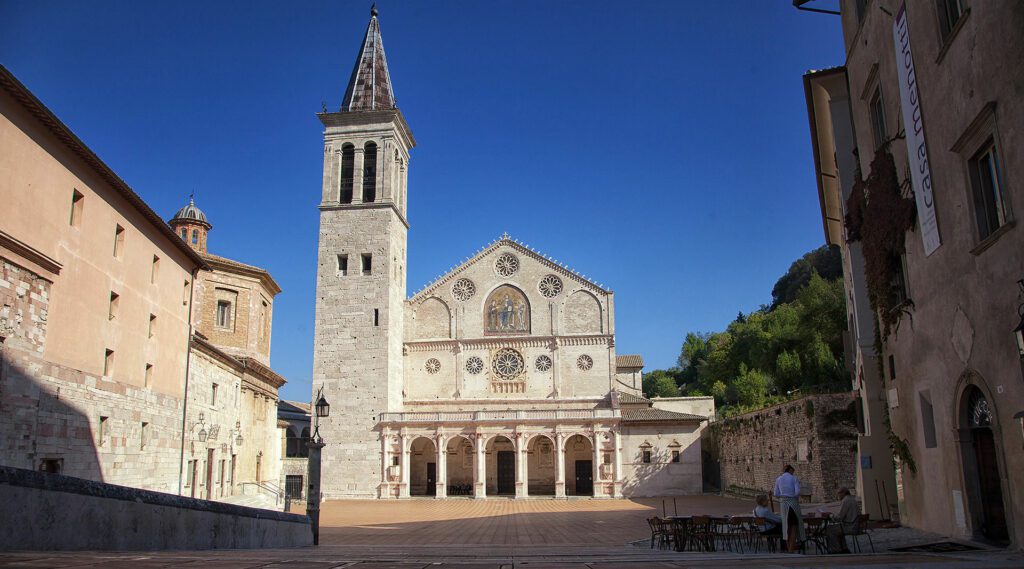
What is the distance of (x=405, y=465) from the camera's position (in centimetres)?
4228

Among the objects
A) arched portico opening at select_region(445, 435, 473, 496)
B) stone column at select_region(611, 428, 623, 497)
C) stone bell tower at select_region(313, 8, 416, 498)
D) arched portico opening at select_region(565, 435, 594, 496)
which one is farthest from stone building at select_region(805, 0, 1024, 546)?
arched portico opening at select_region(445, 435, 473, 496)

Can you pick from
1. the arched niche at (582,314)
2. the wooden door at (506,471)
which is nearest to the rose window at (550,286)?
the arched niche at (582,314)

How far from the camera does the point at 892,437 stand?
14.8m

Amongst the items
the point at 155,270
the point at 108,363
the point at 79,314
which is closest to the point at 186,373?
Result: the point at 155,270

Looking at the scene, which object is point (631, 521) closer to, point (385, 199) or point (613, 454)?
point (613, 454)

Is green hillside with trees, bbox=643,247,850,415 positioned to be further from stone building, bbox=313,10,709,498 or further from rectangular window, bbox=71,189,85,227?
rectangular window, bbox=71,189,85,227

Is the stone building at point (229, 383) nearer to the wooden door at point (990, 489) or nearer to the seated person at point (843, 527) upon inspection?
the seated person at point (843, 527)

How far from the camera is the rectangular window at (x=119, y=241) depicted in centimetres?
1893

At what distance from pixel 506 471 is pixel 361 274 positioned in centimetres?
1492

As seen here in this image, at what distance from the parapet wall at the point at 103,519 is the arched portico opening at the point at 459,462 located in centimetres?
3340

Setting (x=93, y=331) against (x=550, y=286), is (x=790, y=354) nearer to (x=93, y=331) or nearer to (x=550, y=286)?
(x=550, y=286)

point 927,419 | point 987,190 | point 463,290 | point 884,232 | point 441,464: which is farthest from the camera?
point 463,290

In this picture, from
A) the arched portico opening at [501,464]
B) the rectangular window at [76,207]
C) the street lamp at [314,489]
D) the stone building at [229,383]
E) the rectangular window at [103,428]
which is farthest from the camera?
the arched portico opening at [501,464]

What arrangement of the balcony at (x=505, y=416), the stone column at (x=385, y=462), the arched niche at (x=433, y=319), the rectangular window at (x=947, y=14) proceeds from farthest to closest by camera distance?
1. the arched niche at (x=433, y=319)
2. the balcony at (x=505, y=416)
3. the stone column at (x=385, y=462)
4. the rectangular window at (x=947, y=14)
